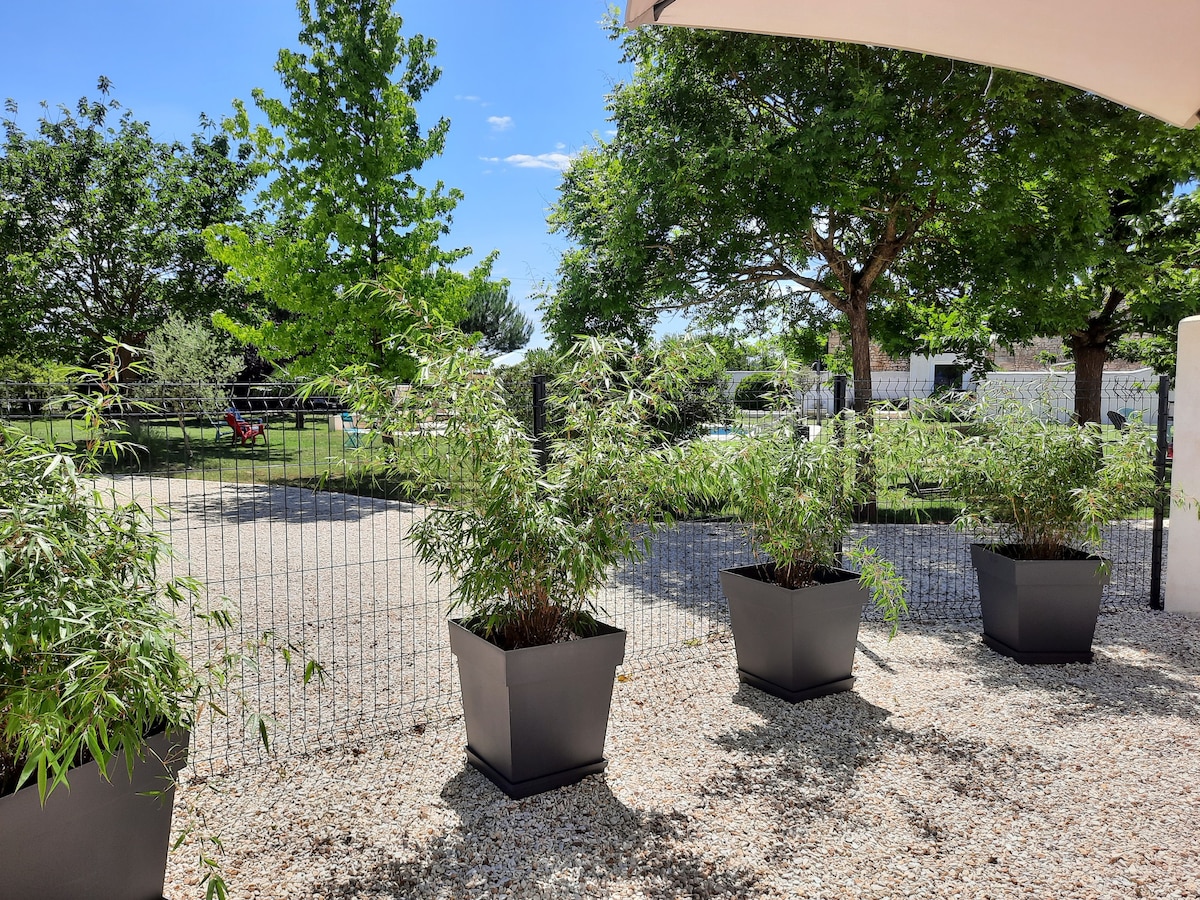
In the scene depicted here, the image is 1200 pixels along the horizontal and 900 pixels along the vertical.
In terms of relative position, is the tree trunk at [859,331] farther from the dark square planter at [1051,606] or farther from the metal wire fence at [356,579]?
the dark square planter at [1051,606]

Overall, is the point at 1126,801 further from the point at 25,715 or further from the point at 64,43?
the point at 64,43

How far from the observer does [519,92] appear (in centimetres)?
1134

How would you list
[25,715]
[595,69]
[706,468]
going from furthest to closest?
[595,69] < [706,468] < [25,715]

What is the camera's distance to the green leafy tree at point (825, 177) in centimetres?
698

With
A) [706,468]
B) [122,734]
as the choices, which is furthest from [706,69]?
[122,734]

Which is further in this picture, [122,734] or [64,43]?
[64,43]

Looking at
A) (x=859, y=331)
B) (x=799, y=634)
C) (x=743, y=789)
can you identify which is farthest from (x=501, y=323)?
(x=743, y=789)

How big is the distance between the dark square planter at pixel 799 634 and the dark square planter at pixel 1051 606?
43.3 inches

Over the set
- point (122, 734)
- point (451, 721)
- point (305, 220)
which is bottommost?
point (451, 721)

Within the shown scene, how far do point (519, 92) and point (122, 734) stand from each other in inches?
439

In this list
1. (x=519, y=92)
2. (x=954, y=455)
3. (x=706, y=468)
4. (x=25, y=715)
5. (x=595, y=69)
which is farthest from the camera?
(x=519, y=92)

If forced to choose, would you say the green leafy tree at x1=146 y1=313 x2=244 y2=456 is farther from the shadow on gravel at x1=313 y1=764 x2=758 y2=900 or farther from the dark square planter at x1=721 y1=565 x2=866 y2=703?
the shadow on gravel at x1=313 y1=764 x2=758 y2=900

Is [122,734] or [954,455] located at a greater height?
[954,455]

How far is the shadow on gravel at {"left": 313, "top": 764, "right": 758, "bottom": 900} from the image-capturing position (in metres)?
2.45
